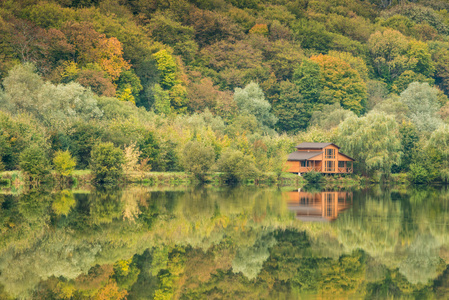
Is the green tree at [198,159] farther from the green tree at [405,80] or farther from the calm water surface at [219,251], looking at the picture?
the green tree at [405,80]

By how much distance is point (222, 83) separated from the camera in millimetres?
107000

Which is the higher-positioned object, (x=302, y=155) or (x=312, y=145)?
(x=312, y=145)

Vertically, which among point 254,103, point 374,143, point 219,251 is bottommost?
point 219,251

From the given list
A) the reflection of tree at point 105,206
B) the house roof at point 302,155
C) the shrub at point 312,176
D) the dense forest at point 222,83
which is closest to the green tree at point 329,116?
the dense forest at point 222,83

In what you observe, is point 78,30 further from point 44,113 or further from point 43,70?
point 44,113

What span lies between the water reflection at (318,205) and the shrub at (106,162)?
1789 centimetres

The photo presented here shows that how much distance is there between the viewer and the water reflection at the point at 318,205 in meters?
34.5

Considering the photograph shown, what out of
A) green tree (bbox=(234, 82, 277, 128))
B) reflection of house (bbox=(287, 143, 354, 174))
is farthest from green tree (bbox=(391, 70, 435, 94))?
reflection of house (bbox=(287, 143, 354, 174))

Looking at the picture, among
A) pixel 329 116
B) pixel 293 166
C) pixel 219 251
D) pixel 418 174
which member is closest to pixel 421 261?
pixel 219 251

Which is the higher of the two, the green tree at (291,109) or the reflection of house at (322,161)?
the green tree at (291,109)

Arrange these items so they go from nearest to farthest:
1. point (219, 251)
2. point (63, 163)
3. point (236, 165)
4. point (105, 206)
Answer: point (219, 251) → point (105, 206) → point (63, 163) → point (236, 165)

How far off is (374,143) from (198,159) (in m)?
20.0

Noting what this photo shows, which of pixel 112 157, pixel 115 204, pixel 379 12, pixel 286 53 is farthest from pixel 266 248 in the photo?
pixel 379 12

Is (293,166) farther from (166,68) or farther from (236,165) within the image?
(166,68)
